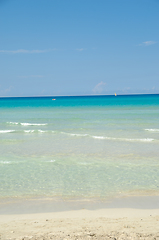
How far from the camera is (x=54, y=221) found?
5332mm

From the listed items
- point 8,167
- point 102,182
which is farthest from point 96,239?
point 8,167

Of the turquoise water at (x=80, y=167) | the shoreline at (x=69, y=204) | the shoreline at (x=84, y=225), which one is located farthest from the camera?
the turquoise water at (x=80, y=167)

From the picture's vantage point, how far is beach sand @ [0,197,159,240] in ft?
14.8

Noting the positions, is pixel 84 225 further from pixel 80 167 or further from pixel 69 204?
pixel 80 167

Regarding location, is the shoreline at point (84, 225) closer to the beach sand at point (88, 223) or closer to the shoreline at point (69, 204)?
the beach sand at point (88, 223)

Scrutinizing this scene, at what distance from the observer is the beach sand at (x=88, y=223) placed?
178 inches

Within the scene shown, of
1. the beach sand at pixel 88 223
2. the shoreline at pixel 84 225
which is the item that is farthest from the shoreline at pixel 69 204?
the shoreline at pixel 84 225

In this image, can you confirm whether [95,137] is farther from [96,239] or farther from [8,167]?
[96,239]

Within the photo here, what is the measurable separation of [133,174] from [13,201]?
178 inches

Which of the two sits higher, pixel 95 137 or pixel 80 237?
pixel 95 137

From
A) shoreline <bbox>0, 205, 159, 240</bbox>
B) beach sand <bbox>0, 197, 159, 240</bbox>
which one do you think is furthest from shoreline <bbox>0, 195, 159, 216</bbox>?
shoreline <bbox>0, 205, 159, 240</bbox>

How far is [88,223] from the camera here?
5.15m

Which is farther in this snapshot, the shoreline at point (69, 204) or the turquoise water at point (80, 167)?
the turquoise water at point (80, 167)

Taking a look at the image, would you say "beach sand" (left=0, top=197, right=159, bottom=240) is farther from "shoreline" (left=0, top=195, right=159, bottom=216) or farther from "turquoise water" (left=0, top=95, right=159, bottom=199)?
"turquoise water" (left=0, top=95, right=159, bottom=199)
